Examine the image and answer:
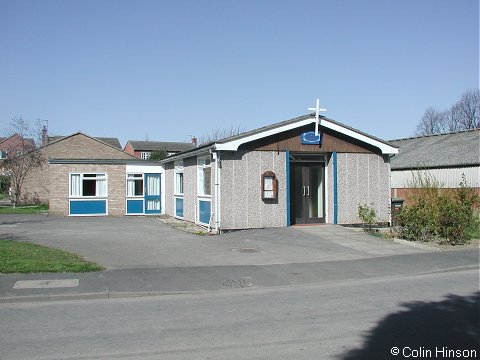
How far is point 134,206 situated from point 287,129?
38.9ft

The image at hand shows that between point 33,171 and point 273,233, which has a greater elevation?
point 33,171

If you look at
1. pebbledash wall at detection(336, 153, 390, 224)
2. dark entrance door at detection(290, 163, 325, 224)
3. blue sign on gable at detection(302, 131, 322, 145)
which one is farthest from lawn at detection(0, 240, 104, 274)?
pebbledash wall at detection(336, 153, 390, 224)

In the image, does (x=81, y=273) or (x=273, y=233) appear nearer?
(x=81, y=273)

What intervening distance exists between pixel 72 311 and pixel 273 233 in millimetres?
9664

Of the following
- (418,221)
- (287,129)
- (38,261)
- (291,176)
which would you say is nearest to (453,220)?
(418,221)

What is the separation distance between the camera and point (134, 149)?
74312 mm

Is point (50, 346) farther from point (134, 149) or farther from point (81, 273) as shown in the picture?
point (134, 149)

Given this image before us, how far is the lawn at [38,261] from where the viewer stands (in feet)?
33.3

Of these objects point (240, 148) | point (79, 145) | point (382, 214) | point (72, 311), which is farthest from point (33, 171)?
point (72, 311)

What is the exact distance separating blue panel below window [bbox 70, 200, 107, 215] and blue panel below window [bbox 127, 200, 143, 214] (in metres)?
1.25

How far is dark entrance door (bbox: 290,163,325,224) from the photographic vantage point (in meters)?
18.6

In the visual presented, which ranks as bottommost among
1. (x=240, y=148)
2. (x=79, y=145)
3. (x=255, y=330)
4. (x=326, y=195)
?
(x=255, y=330)

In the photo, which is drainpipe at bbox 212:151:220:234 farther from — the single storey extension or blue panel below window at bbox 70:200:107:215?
blue panel below window at bbox 70:200:107:215

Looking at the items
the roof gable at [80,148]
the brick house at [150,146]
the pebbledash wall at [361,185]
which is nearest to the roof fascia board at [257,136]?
the pebbledash wall at [361,185]
